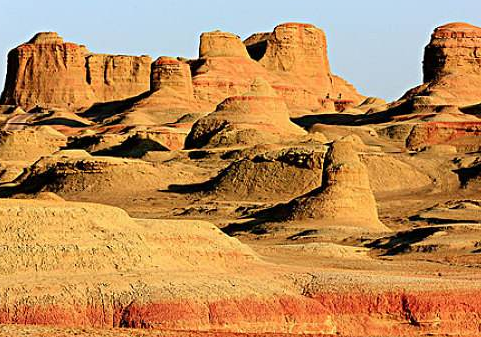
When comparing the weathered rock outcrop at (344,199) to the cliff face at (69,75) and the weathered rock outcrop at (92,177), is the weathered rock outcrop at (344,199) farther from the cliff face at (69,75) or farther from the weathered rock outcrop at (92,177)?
the cliff face at (69,75)

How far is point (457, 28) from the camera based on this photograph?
287 ft

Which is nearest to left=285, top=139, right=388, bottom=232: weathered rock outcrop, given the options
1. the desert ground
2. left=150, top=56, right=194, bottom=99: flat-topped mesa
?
the desert ground

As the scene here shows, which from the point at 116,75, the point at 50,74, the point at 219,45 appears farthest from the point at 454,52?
the point at 50,74

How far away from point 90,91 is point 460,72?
39.3m

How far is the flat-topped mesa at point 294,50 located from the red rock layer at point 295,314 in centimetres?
9085

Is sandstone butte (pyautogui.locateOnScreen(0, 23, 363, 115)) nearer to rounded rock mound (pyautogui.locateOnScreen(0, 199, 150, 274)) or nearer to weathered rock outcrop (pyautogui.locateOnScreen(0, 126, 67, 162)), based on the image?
weathered rock outcrop (pyautogui.locateOnScreen(0, 126, 67, 162))

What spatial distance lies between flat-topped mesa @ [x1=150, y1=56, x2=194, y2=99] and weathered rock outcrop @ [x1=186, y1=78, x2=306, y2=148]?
3200 cm

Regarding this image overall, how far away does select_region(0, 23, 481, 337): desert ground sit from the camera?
1592cm

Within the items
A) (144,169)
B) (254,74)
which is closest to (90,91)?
(254,74)

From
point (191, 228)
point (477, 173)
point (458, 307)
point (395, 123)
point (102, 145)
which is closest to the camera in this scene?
point (458, 307)

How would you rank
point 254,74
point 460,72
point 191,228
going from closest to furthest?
1. point 191,228
2. point 460,72
3. point 254,74

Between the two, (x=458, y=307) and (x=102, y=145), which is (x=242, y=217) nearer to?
(x=458, y=307)

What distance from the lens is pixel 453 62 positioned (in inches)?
3376

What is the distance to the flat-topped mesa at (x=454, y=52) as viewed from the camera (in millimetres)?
85438
